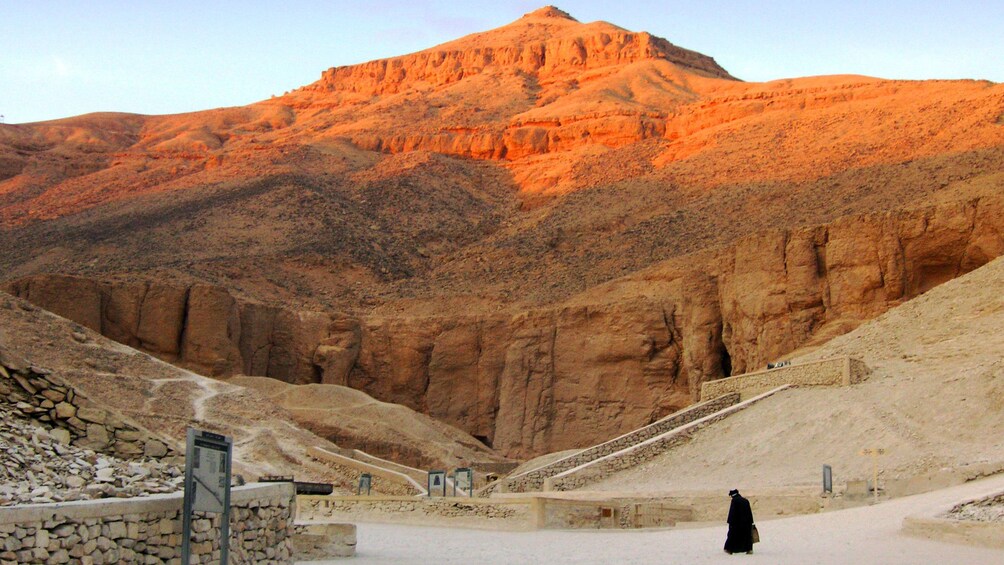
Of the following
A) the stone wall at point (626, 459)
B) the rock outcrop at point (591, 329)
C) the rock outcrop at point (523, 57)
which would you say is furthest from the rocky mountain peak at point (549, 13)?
the stone wall at point (626, 459)

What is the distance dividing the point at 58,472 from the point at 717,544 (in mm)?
8719

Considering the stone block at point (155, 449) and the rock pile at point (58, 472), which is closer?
the rock pile at point (58, 472)

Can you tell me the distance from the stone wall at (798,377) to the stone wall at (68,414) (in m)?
20.1

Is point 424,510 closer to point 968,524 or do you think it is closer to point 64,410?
point 968,524

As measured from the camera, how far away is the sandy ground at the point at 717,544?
1512 centimetres

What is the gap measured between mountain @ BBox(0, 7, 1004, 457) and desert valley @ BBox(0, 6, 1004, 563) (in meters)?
0.18

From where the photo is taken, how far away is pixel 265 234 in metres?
67.6

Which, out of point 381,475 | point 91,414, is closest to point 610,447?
point 381,475

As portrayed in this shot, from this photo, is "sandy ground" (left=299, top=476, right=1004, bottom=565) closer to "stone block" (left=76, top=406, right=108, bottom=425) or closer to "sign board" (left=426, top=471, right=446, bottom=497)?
"stone block" (left=76, top=406, right=108, bottom=425)

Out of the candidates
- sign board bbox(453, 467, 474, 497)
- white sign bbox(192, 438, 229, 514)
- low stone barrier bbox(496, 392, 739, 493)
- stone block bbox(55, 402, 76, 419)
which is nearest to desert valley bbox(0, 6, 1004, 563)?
stone block bbox(55, 402, 76, 419)

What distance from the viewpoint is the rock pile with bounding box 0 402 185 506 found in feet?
35.2

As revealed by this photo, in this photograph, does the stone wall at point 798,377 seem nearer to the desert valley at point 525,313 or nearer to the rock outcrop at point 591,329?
the desert valley at point 525,313

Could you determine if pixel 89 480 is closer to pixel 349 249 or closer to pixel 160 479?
pixel 160 479

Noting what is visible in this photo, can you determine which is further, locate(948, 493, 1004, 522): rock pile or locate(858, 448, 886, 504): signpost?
locate(858, 448, 886, 504): signpost
